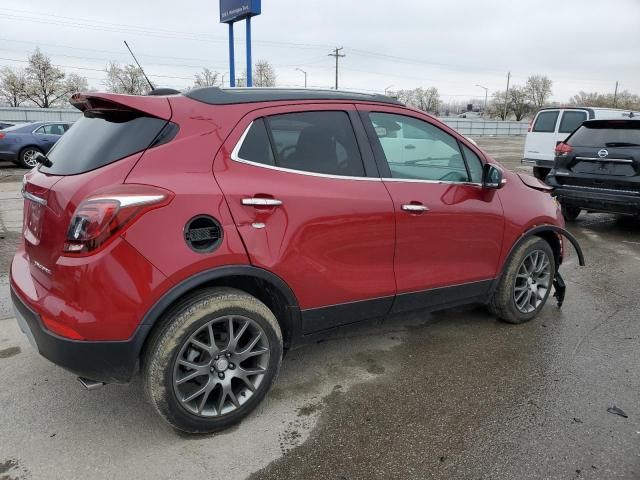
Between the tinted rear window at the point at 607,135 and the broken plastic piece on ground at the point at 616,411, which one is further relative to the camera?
the tinted rear window at the point at 607,135

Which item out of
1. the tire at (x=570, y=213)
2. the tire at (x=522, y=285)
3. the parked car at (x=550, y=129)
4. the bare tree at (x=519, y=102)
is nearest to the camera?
the tire at (x=522, y=285)

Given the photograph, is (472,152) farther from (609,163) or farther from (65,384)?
(609,163)

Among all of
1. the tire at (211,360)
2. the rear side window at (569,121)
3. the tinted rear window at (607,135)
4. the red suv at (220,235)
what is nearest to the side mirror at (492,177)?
the red suv at (220,235)

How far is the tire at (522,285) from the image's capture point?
413cm

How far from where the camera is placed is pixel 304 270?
2904mm

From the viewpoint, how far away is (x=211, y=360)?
2703 mm

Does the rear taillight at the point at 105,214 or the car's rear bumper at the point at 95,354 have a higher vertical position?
the rear taillight at the point at 105,214

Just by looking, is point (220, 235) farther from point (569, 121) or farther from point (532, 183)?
point (569, 121)

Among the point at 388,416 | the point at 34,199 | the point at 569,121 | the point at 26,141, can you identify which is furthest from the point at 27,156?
the point at 388,416

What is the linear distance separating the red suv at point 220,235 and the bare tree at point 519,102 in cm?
9589

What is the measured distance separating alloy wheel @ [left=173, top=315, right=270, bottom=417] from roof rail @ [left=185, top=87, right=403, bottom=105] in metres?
1.17

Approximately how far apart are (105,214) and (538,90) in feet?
343

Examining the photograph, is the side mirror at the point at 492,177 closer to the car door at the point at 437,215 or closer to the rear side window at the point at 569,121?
the car door at the point at 437,215

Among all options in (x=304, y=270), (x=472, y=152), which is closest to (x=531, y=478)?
(x=304, y=270)
